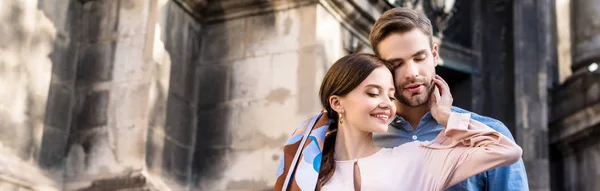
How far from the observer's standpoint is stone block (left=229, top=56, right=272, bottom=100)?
21.7 feet

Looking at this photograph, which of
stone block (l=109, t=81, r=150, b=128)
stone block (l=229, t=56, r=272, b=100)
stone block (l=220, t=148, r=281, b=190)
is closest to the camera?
stone block (l=109, t=81, r=150, b=128)

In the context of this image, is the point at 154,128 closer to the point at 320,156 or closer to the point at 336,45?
the point at 336,45

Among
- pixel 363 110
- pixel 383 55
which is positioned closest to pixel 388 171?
pixel 363 110

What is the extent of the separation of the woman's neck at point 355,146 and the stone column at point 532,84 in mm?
6624

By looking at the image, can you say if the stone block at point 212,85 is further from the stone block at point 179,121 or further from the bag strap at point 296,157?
the bag strap at point 296,157

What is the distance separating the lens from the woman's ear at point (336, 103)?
3.25 metres

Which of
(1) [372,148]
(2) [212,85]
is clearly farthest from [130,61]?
(1) [372,148]

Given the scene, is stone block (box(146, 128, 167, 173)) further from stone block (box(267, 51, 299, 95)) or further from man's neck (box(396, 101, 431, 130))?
man's neck (box(396, 101, 431, 130))

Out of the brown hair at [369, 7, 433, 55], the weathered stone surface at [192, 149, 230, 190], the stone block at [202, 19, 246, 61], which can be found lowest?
the weathered stone surface at [192, 149, 230, 190]

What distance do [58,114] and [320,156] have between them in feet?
11.8

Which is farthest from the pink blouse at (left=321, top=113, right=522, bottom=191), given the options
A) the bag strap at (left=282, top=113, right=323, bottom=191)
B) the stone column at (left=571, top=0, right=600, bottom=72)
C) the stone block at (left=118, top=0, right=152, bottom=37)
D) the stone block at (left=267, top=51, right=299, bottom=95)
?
the stone column at (left=571, top=0, right=600, bottom=72)

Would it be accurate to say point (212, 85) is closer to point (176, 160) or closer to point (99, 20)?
point (176, 160)

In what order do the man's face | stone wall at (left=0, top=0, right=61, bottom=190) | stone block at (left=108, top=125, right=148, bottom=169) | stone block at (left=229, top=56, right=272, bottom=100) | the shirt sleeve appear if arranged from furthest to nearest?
stone block at (left=229, top=56, right=272, bottom=100) < stone block at (left=108, top=125, right=148, bottom=169) < stone wall at (left=0, top=0, right=61, bottom=190) < the man's face < the shirt sleeve

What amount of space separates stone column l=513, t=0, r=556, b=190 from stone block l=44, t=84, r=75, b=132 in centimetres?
462
